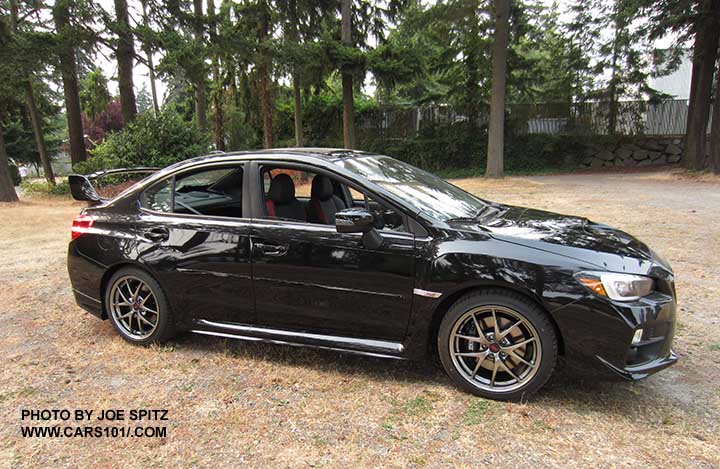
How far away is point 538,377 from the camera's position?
2.83 meters

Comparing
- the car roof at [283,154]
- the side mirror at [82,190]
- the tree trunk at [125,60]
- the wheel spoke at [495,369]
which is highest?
the tree trunk at [125,60]

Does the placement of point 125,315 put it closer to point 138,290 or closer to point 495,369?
point 138,290

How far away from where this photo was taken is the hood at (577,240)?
2807 millimetres

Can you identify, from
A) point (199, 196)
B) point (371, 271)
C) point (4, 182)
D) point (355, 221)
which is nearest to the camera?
point (355, 221)

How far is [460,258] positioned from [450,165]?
20.1 m

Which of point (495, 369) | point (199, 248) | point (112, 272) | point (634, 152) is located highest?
point (634, 152)

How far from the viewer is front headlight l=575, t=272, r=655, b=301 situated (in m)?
2.67

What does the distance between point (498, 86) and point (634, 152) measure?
9.59 m

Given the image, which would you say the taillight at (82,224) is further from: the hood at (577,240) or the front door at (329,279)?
the hood at (577,240)

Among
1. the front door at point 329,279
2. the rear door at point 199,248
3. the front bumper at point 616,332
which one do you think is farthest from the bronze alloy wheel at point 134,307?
the front bumper at point 616,332

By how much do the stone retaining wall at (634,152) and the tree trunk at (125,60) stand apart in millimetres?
18629

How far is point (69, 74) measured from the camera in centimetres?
1459

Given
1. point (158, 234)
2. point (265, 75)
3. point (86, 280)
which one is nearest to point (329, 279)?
point (158, 234)

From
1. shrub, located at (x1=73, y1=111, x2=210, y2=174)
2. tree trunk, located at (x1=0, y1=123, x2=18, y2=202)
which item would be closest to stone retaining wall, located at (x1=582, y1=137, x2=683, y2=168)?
shrub, located at (x1=73, y1=111, x2=210, y2=174)
